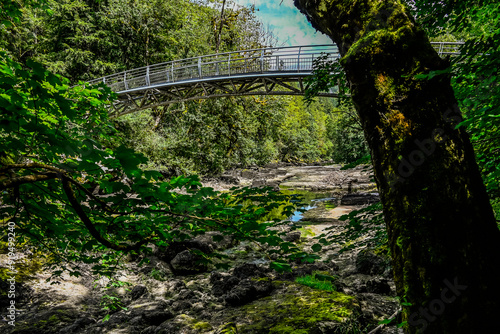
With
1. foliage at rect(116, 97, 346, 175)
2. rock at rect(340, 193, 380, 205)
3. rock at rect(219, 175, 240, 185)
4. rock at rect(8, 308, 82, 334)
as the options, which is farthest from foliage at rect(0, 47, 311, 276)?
rock at rect(219, 175, 240, 185)

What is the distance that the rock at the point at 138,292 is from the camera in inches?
194

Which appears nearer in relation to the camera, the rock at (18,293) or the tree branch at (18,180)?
the tree branch at (18,180)

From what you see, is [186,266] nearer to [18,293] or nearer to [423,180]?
[18,293]

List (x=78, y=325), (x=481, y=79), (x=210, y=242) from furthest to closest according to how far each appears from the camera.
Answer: (x=210, y=242)
(x=78, y=325)
(x=481, y=79)

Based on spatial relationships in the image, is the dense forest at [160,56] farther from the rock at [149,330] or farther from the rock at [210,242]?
the rock at [149,330]

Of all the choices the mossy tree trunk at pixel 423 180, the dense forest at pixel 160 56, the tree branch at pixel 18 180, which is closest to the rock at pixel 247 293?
the mossy tree trunk at pixel 423 180

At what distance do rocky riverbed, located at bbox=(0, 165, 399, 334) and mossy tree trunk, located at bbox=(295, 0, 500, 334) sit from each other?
1.77 meters

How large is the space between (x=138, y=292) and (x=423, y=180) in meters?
5.37

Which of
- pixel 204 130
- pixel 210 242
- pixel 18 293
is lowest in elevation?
pixel 18 293

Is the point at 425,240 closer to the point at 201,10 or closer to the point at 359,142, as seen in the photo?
the point at 359,142

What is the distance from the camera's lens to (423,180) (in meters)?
1.39

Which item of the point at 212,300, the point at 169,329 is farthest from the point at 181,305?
the point at 169,329

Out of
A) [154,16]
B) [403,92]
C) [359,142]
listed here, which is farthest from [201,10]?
[403,92]

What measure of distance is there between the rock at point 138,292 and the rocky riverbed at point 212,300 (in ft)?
0.06
